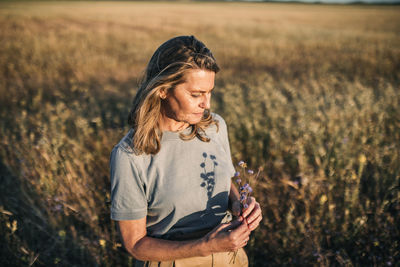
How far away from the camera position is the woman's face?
1332mm

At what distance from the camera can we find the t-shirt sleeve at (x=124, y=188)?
3.98 feet

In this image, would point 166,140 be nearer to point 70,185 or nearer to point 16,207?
point 70,185

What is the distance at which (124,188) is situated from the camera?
1.21m

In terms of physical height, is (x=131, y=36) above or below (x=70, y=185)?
above

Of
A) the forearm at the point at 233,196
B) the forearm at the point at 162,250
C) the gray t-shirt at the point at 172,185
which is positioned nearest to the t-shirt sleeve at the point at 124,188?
the gray t-shirt at the point at 172,185

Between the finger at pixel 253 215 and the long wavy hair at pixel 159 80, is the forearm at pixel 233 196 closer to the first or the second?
the finger at pixel 253 215

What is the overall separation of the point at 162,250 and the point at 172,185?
0.33 metres

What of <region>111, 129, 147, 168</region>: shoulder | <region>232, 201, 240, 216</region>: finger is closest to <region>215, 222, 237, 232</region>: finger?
<region>232, 201, 240, 216</region>: finger

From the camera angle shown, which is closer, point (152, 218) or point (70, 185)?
point (152, 218)

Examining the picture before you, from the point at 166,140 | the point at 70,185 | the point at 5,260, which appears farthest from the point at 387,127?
the point at 5,260

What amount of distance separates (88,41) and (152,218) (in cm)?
1261

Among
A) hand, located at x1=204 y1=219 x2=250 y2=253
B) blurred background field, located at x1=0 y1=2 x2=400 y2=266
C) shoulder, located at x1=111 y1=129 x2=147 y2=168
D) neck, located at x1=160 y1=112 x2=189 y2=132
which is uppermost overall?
neck, located at x1=160 y1=112 x2=189 y2=132

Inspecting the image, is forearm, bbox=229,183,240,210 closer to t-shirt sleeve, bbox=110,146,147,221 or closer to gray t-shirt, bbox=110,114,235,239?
gray t-shirt, bbox=110,114,235,239

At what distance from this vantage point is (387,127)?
12.2 ft
